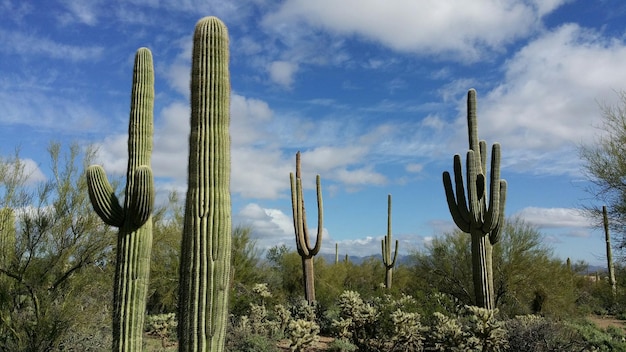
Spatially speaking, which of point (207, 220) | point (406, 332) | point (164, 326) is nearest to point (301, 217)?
point (164, 326)

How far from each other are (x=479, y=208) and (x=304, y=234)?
6.14m

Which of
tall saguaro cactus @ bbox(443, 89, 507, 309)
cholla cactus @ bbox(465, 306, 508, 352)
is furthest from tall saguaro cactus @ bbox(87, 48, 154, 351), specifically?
tall saguaro cactus @ bbox(443, 89, 507, 309)

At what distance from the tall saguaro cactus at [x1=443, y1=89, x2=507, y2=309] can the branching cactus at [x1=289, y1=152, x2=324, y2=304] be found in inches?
206

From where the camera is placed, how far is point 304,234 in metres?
15.9

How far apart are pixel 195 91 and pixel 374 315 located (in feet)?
22.9

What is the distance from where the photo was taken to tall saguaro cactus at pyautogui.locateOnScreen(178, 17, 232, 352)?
17.3 ft

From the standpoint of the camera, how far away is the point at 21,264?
10750mm

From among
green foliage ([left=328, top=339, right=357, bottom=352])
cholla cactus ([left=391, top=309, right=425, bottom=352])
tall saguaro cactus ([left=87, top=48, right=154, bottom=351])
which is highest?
tall saguaro cactus ([left=87, top=48, right=154, bottom=351])

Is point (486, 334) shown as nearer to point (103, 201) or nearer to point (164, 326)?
point (103, 201)

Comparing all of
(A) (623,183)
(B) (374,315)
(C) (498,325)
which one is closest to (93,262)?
(B) (374,315)

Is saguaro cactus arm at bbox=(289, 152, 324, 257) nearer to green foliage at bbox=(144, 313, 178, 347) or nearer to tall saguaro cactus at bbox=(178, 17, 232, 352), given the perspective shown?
green foliage at bbox=(144, 313, 178, 347)

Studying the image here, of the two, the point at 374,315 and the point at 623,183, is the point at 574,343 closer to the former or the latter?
the point at 374,315

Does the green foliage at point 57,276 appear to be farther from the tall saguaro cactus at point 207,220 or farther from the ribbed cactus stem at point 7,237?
the tall saguaro cactus at point 207,220

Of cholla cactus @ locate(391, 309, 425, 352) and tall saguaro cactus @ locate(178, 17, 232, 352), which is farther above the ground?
tall saguaro cactus @ locate(178, 17, 232, 352)
